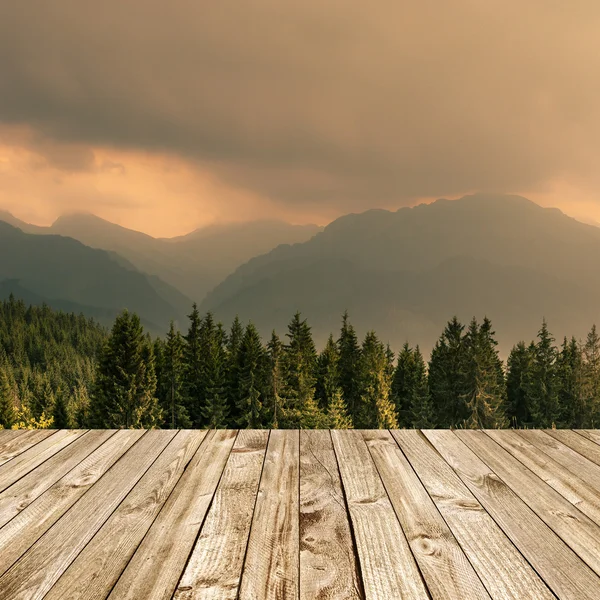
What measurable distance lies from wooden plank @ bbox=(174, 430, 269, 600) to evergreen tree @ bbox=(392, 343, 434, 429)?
40176mm

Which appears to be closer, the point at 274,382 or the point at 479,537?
the point at 479,537

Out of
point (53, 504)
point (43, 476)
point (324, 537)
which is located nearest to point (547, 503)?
point (324, 537)

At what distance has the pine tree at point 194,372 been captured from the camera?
1522 inches

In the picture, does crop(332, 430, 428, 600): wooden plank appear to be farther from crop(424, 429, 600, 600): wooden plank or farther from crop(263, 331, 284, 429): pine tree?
crop(263, 331, 284, 429): pine tree

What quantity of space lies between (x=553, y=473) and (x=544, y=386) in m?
48.2

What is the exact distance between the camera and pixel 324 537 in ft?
5.96

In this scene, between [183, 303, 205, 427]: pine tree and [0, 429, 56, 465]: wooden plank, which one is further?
[183, 303, 205, 427]: pine tree

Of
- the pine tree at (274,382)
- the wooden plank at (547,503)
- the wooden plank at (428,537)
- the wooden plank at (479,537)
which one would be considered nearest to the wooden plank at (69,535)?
the wooden plank at (428,537)

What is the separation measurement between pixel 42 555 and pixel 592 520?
255cm

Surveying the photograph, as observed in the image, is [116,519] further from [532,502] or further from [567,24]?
[567,24]

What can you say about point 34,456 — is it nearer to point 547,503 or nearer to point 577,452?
point 547,503

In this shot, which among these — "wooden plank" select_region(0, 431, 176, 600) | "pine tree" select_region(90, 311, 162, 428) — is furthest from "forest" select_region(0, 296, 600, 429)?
"wooden plank" select_region(0, 431, 176, 600)

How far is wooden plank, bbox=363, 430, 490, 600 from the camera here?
1.51 m

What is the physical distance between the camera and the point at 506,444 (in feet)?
10.5
